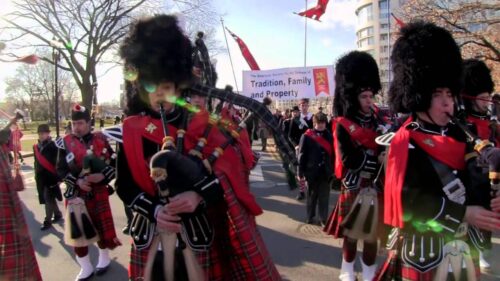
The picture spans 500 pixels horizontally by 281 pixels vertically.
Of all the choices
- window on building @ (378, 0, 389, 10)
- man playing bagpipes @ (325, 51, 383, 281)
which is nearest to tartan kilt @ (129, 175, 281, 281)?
man playing bagpipes @ (325, 51, 383, 281)

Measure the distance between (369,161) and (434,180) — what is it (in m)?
1.56

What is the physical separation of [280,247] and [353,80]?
8.36 feet

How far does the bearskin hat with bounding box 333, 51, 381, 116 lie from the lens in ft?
14.2

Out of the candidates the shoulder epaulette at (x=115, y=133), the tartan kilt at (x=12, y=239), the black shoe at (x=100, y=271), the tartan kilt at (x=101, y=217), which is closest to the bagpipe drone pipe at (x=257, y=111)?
the shoulder epaulette at (x=115, y=133)

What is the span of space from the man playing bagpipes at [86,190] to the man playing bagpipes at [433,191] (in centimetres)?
328

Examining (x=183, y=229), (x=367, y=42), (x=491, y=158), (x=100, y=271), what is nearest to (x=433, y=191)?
(x=491, y=158)

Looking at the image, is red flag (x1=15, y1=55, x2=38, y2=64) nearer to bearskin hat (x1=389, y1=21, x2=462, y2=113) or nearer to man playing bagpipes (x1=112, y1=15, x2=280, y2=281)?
man playing bagpipes (x1=112, y1=15, x2=280, y2=281)

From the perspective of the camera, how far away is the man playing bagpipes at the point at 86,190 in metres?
4.51

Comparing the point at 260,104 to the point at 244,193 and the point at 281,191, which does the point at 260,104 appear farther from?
the point at 281,191

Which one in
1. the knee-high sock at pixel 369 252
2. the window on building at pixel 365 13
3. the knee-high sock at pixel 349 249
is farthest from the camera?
the window on building at pixel 365 13

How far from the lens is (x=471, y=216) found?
2145 millimetres

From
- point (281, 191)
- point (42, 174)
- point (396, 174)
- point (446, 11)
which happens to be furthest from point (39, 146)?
point (446, 11)

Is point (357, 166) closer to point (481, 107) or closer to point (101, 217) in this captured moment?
point (481, 107)

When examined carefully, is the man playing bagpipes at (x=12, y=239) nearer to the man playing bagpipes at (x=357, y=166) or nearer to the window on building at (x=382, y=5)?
the man playing bagpipes at (x=357, y=166)
